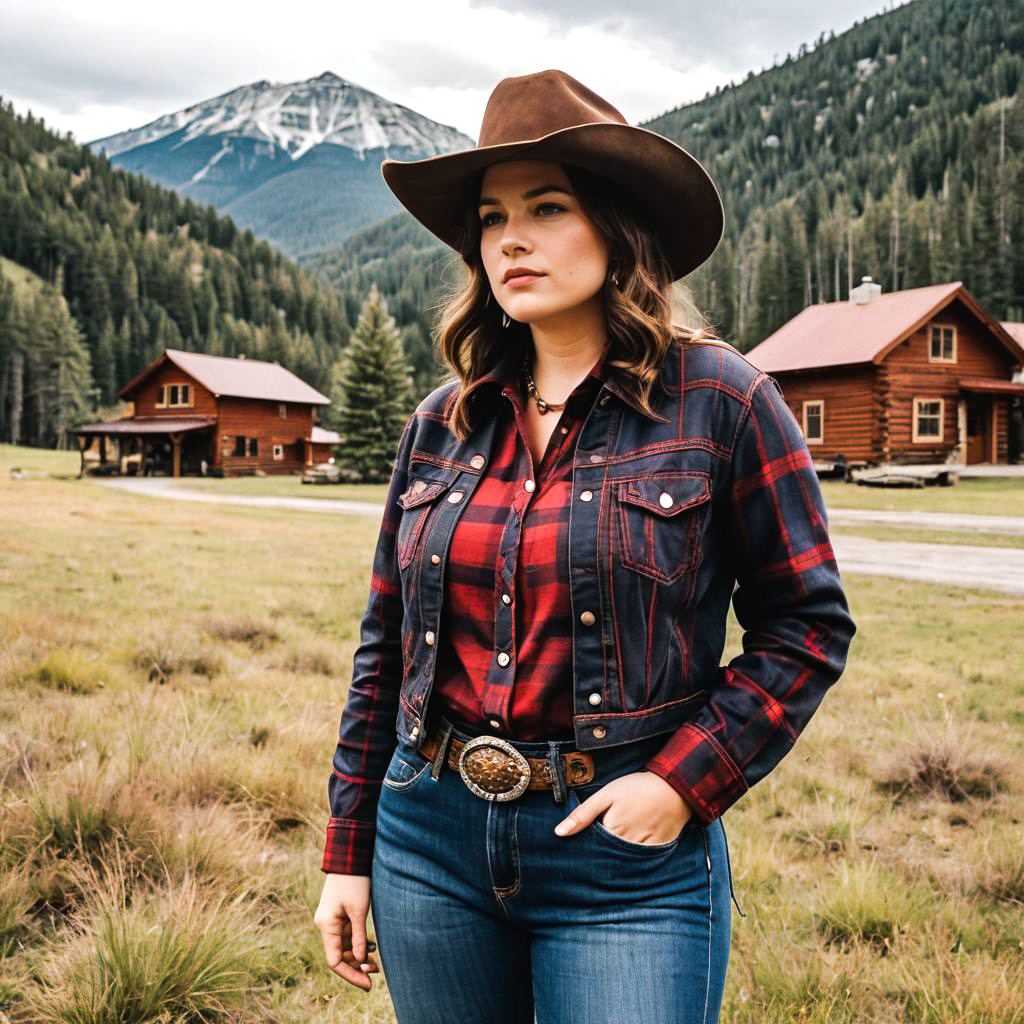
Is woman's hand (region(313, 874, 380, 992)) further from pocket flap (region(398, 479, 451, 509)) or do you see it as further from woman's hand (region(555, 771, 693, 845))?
pocket flap (region(398, 479, 451, 509))

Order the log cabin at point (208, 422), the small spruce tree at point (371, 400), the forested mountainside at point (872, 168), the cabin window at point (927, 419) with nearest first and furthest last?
1. the cabin window at point (927, 419)
2. the small spruce tree at point (371, 400)
3. the log cabin at point (208, 422)
4. the forested mountainside at point (872, 168)

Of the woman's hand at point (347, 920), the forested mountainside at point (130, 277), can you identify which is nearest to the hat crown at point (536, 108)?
the woman's hand at point (347, 920)

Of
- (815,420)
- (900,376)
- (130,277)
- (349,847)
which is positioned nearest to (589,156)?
(349,847)

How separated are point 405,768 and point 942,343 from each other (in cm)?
3334

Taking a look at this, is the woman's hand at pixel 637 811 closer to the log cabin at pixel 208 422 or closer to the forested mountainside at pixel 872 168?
the forested mountainside at pixel 872 168

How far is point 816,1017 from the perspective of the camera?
2.51 meters

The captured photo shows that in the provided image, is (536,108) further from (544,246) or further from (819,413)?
(819,413)

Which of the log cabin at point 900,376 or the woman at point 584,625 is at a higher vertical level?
the log cabin at point 900,376

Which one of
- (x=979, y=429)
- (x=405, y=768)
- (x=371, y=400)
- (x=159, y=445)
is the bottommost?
(x=405, y=768)

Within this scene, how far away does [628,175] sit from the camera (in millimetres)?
1760

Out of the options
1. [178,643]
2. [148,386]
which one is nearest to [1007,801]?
[178,643]

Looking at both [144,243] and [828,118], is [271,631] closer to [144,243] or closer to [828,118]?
[144,243]

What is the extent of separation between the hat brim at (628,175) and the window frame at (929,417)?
102 ft

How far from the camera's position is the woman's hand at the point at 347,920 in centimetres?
191
